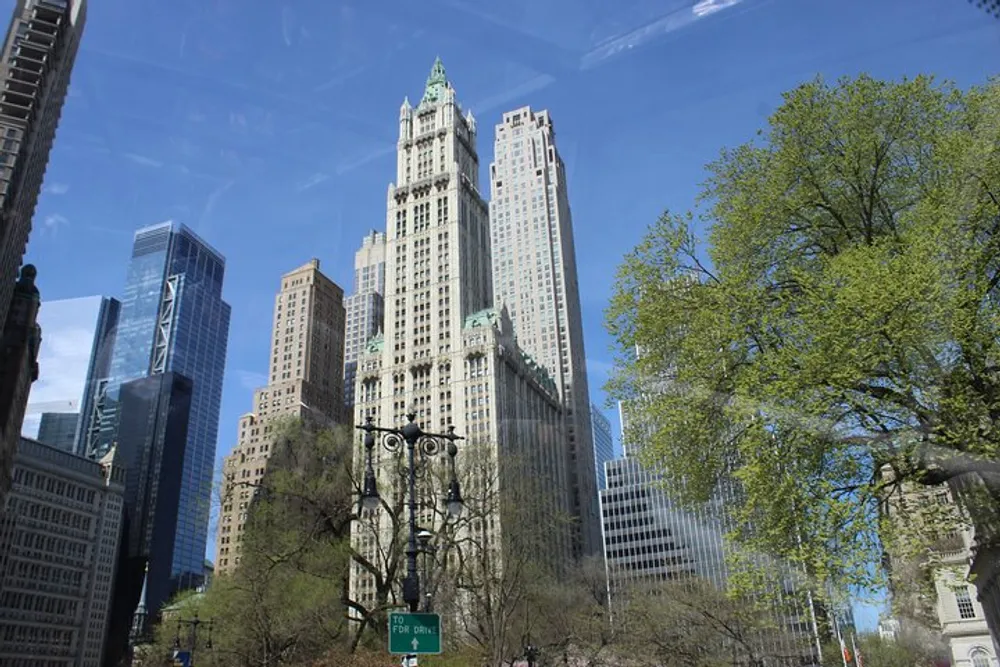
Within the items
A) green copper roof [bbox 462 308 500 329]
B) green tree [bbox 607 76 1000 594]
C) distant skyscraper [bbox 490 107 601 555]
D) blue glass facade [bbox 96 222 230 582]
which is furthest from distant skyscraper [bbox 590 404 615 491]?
green tree [bbox 607 76 1000 594]

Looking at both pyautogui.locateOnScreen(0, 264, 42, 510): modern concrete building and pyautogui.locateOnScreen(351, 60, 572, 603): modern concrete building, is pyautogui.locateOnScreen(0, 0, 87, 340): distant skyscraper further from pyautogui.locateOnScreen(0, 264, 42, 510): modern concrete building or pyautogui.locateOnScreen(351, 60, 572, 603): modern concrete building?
pyautogui.locateOnScreen(351, 60, 572, 603): modern concrete building

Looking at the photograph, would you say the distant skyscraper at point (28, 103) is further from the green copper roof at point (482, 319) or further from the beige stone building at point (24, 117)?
the green copper roof at point (482, 319)

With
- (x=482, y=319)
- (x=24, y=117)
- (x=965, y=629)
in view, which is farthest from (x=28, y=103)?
(x=965, y=629)

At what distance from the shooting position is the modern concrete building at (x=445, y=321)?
104m

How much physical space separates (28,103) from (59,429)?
95.8m

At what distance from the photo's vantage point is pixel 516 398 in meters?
109

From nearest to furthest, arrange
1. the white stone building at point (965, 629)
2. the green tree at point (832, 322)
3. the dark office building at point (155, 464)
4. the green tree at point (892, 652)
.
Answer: the green tree at point (832, 322), the white stone building at point (965, 629), the green tree at point (892, 652), the dark office building at point (155, 464)

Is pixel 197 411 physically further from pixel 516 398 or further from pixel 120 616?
pixel 516 398

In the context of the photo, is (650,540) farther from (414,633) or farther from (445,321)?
(414,633)

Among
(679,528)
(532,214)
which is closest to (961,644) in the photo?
(679,528)

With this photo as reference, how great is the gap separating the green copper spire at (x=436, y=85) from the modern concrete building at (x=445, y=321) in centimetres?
22

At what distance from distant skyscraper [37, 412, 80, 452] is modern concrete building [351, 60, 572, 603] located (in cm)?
7669

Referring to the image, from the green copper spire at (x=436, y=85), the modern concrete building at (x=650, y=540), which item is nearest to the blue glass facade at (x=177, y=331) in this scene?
the green copper spire at (x=436, y=85)

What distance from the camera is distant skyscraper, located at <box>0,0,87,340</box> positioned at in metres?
72.8
